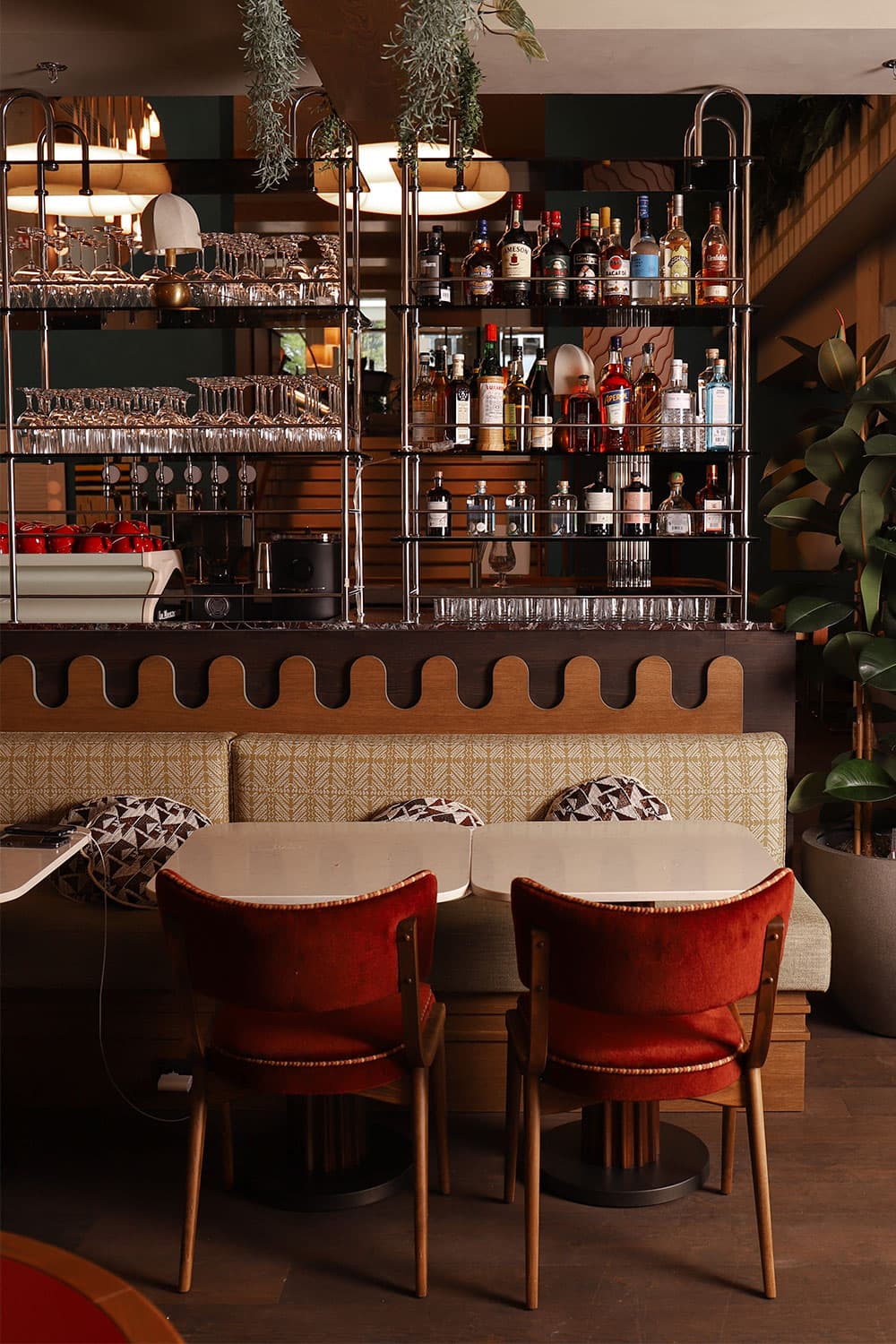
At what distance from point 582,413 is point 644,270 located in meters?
0.51

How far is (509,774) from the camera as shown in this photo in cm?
379

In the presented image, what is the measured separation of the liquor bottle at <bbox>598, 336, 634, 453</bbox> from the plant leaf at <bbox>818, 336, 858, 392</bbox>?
639 mm

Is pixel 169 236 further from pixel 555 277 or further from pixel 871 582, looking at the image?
pixel 871 582

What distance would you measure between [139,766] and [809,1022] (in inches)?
89.1

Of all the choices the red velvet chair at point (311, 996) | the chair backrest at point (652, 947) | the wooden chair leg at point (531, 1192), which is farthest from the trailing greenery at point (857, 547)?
the red velvet chair at point (311, 996)

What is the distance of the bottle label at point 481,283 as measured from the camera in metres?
4.09

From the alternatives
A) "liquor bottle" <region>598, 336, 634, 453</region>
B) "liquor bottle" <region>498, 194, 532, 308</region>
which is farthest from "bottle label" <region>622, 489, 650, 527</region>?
"liquor bottle" <region>498, 194, 532, 308</region>

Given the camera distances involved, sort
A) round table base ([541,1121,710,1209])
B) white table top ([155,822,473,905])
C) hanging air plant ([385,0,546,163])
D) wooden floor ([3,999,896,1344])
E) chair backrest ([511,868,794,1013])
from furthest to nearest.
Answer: hanging air plant ([385,0,546,163]) < round table base ([541,1121,710,1209]) < white table top ([155,822,473,905]) < wooden floor ([3,999,896,1344]) < chair backrest ([511,868,794,1013])

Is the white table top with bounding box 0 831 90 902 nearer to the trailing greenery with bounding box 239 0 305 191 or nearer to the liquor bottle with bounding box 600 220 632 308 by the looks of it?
the trailing greenery with bounding box 239 0 305 191

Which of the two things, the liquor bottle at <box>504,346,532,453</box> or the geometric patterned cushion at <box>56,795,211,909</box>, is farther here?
the liquor bottle at <box>504,346,532,453</box>

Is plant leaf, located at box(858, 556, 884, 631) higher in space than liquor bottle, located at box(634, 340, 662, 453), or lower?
lower

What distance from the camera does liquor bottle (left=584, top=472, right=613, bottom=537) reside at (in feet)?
13.5

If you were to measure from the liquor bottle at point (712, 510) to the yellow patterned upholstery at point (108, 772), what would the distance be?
175 centimetres

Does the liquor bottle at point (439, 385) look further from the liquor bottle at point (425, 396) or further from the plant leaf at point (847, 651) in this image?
the plant leaf at point (847, 651)
